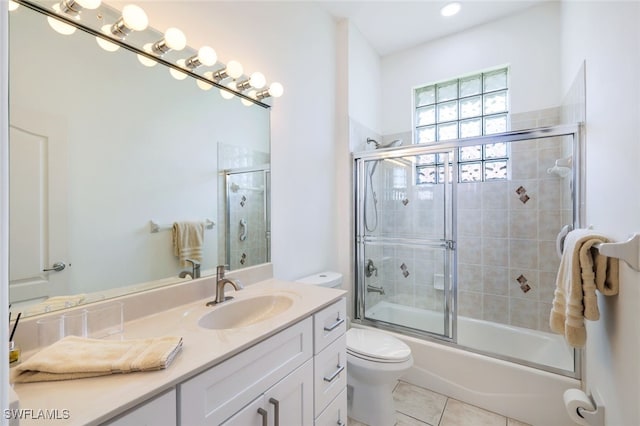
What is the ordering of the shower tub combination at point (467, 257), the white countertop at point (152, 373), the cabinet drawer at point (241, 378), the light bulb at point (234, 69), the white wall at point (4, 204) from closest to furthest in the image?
the white wall at point (4, 204)
the white countertop at point (152, 373)
the cabinet drawer at point (241, 378)
the light bulb at point (234, 69)
the shower tub combination at point (467, 257)

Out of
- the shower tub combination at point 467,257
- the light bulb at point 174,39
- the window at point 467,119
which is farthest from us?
the window at point 467,119

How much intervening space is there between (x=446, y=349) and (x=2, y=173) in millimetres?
2288

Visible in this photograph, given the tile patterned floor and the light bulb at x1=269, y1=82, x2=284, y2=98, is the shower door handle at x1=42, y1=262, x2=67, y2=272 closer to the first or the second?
the light bulb at x1=269, y1=82, x2=284, y2=98

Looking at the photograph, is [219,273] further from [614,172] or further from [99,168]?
[614,172]

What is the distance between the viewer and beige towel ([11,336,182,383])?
2.06 feet

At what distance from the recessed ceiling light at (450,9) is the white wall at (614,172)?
0.88 metres

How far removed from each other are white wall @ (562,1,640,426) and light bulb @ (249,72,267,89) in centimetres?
148

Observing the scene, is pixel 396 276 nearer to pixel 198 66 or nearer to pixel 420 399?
pixel 420 399

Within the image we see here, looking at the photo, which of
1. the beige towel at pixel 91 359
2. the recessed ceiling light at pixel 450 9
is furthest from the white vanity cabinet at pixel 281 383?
the recessed ceiling light at pixel 450 9

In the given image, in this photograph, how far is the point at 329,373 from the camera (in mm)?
1201

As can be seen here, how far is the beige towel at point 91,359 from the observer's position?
2.06ft

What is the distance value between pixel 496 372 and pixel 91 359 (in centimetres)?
211

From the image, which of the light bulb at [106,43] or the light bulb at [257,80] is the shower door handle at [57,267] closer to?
the light bulb at [106,43]

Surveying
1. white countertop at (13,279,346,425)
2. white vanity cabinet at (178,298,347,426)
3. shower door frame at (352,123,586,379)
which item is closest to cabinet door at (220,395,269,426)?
white vanity cabinet at (178,298,347,426)
